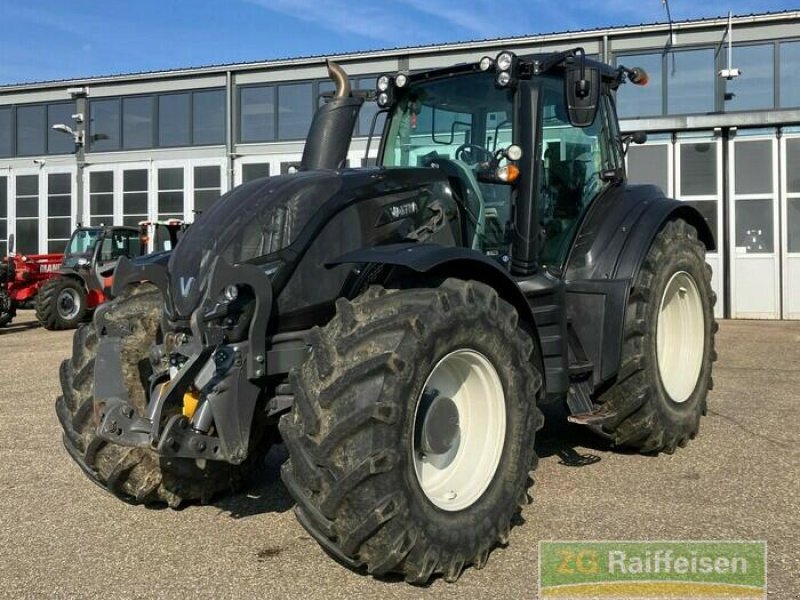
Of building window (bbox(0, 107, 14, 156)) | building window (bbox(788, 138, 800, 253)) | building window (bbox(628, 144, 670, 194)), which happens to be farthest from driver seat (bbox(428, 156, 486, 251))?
building window (bbox(0, 107, 14, 156))

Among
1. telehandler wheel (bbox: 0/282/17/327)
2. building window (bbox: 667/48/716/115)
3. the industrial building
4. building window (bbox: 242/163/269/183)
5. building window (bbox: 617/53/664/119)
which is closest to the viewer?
telehandler wheel (bbox: 0/282/17/327)

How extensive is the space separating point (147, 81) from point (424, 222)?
2249 centimetres

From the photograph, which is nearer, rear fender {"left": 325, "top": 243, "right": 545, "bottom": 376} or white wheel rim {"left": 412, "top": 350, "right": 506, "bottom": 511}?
rear fender {"left": 325, "top": 243, "right": 545, "bottom": 376}

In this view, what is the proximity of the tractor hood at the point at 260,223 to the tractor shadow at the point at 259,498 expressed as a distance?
1317mm

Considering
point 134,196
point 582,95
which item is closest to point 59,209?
point 134,196

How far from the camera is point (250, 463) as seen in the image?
464 cm

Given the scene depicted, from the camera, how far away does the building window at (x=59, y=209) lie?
2581 cm

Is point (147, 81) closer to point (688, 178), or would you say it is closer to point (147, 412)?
point (688, 178)

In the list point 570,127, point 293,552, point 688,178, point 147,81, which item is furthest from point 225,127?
point 293,552

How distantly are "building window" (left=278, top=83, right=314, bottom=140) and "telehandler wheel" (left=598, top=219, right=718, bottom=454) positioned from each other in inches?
705

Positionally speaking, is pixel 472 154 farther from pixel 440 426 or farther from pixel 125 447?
pixel 125 447

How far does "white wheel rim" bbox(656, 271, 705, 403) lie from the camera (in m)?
5.84

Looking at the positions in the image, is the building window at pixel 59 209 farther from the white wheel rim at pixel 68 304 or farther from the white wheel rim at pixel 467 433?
the white wheel rim at pixel 467 433

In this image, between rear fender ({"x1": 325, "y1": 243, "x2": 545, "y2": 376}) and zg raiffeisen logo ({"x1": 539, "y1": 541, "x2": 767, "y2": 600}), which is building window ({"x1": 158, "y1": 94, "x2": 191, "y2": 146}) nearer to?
rear fender ({"x1": 325, "y1": 243, "x2": 545, "y2": 376})
